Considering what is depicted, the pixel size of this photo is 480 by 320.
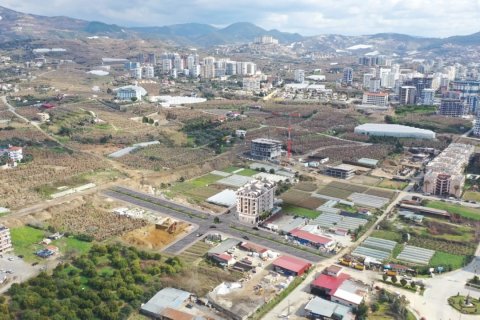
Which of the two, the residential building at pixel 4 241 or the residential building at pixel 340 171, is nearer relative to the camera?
the residential building at pixel 4 241

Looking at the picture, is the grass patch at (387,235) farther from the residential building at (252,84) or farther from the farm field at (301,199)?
the residential building at (252,84)

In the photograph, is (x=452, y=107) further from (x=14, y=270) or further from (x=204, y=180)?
(x=14, y=270)

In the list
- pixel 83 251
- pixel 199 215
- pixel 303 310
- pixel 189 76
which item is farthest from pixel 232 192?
pixel 189 76

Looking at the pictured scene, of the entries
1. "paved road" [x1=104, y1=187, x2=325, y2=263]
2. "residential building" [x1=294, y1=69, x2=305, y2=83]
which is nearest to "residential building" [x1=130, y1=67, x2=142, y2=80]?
"residential building" [x1=294, y1=69, x2=305, y2=83]

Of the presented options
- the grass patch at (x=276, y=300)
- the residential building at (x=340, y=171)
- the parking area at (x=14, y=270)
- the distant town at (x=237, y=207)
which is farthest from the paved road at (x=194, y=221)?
the residential building at (x=340, y=171)

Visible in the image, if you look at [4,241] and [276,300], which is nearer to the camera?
[276,300]

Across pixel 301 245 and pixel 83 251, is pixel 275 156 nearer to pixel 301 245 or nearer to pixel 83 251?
pixel 301 245

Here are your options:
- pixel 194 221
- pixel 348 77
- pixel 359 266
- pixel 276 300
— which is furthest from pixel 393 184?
pixel 348 77
